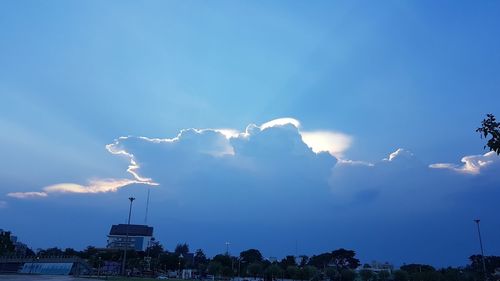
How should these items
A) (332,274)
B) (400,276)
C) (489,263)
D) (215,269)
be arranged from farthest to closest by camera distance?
(489,263), (215,269), (332,274), (400,276)

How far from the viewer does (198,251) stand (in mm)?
195250

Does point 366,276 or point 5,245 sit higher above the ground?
point 5,245

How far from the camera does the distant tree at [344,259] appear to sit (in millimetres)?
153150

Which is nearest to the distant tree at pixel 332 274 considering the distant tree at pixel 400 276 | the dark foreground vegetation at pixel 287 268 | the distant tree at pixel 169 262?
the dark foreground vegetation at pixel 287 268

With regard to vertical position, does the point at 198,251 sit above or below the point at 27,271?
above

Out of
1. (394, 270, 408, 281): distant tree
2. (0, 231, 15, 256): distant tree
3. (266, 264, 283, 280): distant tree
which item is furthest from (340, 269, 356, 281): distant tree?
(0, 231, 15, 256): distant tree

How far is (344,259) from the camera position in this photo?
155 metres

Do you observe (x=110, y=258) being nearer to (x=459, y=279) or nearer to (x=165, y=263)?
(x=165, y=263)

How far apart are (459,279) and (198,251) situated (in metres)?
128

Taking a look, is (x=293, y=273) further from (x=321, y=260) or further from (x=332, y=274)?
(x=321, y=260)

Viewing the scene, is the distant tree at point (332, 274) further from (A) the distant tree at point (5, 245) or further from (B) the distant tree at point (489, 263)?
(A) the distant tree at point (5, 245)

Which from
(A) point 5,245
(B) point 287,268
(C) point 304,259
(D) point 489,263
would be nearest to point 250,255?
(C) point 304,259

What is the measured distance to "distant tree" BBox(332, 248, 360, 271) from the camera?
15315 cm

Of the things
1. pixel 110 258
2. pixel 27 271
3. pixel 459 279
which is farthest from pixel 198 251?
pixel 459 279
